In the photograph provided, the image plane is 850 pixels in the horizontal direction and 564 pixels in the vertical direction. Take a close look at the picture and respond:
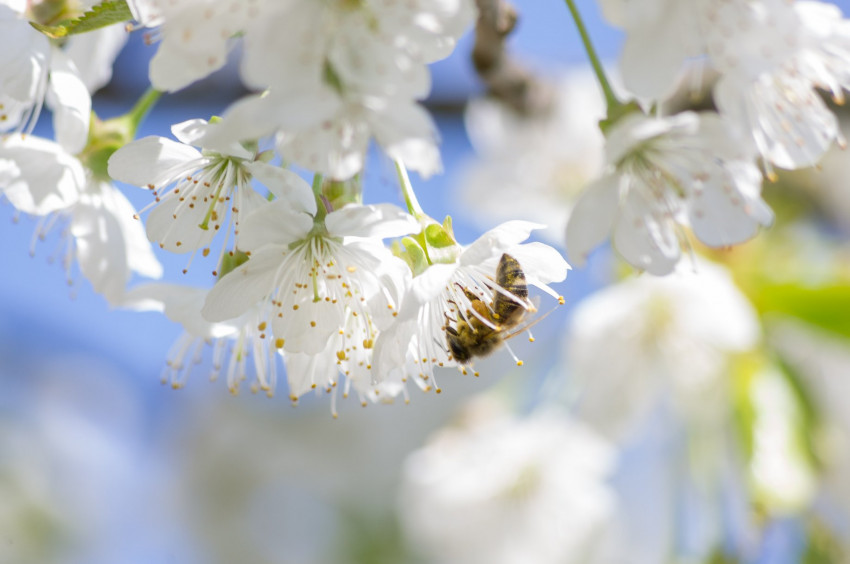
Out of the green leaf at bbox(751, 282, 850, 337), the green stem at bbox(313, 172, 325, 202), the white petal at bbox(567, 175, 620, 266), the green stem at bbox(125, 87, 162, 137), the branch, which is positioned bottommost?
the green leaf at bbox(751, 282, 850, 337)

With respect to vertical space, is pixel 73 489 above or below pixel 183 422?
above

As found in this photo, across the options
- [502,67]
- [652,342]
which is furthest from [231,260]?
[652,342]

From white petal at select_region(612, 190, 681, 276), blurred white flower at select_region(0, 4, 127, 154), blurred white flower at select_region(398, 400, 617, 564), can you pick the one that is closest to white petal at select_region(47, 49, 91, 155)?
blurred white flower at select_region(0, 4, 127, 154)

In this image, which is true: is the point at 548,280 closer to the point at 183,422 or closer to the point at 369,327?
the point at 369,327

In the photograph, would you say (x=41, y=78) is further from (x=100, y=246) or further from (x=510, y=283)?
(x=510, y=283)

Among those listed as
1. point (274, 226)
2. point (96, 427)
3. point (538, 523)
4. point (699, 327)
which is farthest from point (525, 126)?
point (96, 427)

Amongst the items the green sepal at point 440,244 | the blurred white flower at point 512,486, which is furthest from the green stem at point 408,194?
the blurred white flower at point 512,486

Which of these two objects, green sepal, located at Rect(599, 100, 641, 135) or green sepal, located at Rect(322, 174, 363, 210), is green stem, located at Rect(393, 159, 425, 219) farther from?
green sepal, located at Rect(599, 100, 641, 135)

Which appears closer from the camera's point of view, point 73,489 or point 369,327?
point 369,327
